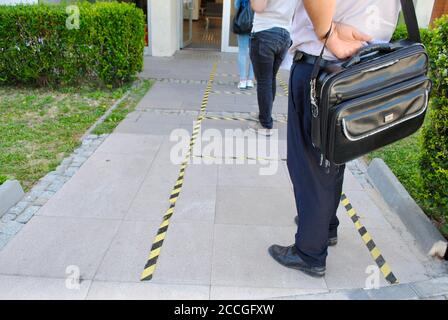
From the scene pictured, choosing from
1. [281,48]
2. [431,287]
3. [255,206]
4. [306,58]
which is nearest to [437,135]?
[431,287]

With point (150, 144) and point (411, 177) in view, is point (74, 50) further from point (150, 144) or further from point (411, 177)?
point (411, 177)

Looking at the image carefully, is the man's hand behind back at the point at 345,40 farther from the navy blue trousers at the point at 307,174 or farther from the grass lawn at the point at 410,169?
the grass lawn at the point at 410,169

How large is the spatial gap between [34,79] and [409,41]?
19.8 ft

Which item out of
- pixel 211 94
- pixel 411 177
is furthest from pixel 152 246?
pixel 211 94

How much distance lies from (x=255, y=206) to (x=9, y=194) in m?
2.00

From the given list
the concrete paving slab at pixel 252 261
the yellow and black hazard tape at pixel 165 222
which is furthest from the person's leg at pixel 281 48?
the concrete paving slab at pixel 252 261

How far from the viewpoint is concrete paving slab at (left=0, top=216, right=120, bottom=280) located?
7.92ft

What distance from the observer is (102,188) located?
3.38 metres

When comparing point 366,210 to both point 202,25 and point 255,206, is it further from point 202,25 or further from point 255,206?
point 202,25

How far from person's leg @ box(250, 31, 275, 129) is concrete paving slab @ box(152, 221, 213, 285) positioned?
2224 millimetres

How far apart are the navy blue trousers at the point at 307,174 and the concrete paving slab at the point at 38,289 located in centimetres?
136

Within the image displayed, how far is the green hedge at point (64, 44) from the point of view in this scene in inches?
232

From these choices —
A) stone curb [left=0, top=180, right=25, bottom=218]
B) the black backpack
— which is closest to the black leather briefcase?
stone curb [left=0, top=180, right=25, bottom=218]
